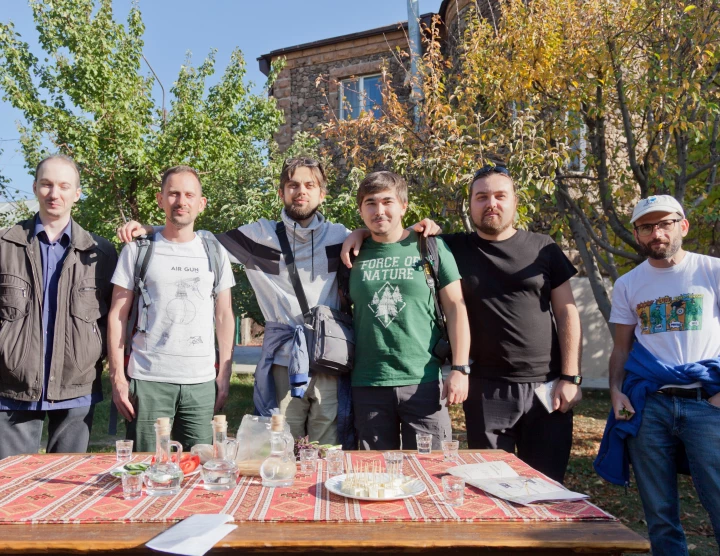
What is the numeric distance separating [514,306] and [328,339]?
1038 mm

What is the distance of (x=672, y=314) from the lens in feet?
10.1

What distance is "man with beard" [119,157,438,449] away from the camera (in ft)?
11.5

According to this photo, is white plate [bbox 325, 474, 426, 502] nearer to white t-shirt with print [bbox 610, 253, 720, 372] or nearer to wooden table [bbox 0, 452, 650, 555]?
wooden table [bbox 0, 452, 650, 555]

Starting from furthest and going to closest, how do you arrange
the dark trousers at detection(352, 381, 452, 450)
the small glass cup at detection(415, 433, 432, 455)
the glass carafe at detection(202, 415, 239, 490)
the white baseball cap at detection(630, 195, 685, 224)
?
the dark trousers at detection(352, 381, 452, 450) → the white baseball cap at detection(630, 195, 685, 224) → the small glass cup at detection(415, 433, 432, 455) → the glass carafe at detection(202, 415, 239, 490)

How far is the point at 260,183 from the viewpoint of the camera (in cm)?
961

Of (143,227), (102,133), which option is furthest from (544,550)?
(102,133)

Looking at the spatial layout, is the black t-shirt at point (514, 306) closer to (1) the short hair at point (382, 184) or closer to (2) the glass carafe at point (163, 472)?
(1) the short hair at point (382, 184)

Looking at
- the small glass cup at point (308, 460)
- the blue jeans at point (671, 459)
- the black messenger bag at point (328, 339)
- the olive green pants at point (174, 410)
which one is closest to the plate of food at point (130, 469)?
the small glass cup at point (308, 460)

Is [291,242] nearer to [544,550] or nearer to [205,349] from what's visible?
[205,349]

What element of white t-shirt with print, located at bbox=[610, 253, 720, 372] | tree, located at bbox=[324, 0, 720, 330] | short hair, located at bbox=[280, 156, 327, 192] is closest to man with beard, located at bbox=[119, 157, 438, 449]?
short hair, located at bbox=[280, 156, 327, 192]

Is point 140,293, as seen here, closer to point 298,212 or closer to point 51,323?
point 51,323

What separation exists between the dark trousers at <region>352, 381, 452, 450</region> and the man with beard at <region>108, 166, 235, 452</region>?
0.89m

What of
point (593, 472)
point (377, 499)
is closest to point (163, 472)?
point (377, 499)

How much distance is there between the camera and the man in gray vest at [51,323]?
10.8 ft
